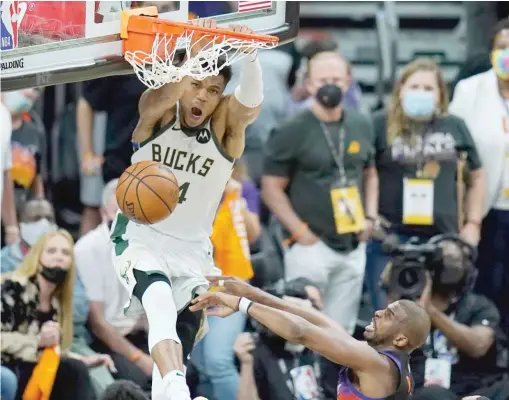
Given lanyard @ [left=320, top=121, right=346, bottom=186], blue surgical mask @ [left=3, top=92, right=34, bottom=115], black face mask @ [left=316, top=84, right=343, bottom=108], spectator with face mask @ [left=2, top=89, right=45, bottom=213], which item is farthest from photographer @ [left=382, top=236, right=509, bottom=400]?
blue surgical mask @ [left=3, top=92, right=34, bottom=115]

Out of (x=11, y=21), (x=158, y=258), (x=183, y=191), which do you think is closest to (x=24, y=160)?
(x=11, y=21)

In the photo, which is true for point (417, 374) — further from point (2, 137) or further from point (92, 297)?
point (2, 137)

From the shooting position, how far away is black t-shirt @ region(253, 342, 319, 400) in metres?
8.07

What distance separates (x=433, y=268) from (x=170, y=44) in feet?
8.97

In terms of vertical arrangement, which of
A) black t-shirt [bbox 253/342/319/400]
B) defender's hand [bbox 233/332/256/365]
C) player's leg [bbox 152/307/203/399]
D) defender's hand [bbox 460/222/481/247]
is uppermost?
defender's hand [bbox 460/222/481/247]

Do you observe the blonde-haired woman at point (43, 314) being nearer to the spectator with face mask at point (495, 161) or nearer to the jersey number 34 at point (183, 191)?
the jersey number 34 at point (183, 191)

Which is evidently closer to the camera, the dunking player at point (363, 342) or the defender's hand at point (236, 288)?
the dunking player at point (363, 342)

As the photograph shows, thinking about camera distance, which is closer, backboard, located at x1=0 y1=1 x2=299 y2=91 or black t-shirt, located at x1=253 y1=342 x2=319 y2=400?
backboard, located at x1=0 y1=1 x2=299 y2=91

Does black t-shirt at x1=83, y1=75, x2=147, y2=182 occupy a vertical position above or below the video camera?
above

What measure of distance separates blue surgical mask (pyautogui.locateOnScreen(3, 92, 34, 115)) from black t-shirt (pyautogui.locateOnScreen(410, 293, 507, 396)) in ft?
10.5

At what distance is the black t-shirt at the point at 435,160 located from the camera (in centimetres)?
920

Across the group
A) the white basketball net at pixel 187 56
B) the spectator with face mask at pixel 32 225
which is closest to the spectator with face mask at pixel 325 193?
the spectator with face mask at pixel 32 225

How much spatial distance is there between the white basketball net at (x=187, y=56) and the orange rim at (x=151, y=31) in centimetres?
2

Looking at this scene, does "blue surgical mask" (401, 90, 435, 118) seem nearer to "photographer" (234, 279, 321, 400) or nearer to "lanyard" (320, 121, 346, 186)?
"lanyard" (320, 121, 346, 186)
